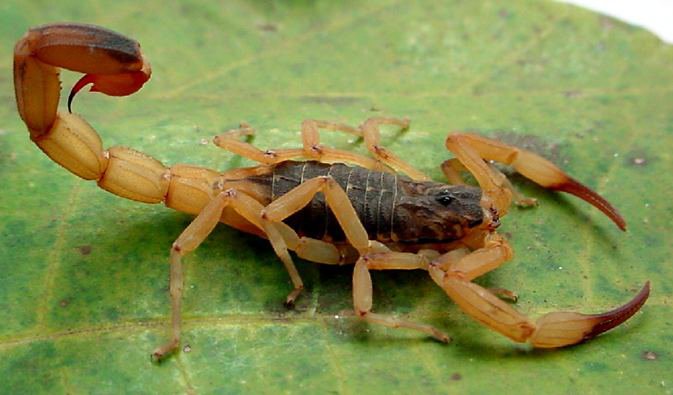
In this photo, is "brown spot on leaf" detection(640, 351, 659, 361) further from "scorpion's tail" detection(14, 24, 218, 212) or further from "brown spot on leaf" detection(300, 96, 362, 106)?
"brown spot on leaf" detection(300, 96, 362, 106)

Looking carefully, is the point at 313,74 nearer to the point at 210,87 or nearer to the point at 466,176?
the point at 210,87

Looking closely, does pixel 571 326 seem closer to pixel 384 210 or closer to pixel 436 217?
pixel 436 217

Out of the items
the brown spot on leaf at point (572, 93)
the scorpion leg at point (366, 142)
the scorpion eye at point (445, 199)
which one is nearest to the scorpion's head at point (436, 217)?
the scorpion eye at point (445, 199)

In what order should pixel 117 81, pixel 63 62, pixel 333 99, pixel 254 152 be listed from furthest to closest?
pixel 333 99 → pixel 254 152 → pixel 117 81 → pixel 63 62

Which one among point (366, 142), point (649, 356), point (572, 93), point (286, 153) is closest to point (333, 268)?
point (286, 153)

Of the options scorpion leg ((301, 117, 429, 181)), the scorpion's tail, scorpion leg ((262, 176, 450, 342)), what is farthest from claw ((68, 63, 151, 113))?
scorpion leg ((301, 117, 429, 181))

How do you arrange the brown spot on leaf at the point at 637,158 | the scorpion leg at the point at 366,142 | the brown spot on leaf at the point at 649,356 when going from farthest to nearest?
1. the brown spot on leaf at the point at 637,158
2. the scorpion leg at the point at 366,142
3. the brown spot on leaf at the point at 649,356

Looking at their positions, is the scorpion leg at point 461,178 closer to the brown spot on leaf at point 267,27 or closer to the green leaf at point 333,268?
the green leaf at point 333,268

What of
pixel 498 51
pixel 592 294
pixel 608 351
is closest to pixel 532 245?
pixel 592 294
